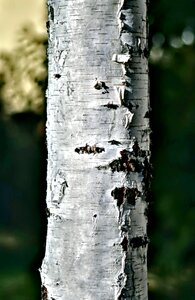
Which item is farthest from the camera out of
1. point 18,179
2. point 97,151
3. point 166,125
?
point 18,179

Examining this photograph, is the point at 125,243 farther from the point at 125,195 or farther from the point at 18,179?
the point at 18,179

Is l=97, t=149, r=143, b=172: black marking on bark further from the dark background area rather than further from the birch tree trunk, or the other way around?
the dark background area

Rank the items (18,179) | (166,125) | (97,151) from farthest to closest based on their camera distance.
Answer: (18,179) < (166,125) < (97,151)

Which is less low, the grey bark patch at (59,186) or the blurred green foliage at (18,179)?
the blurred green foliage at (18,179)

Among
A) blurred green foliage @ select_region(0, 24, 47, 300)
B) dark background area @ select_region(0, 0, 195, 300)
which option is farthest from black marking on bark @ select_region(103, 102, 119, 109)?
blurred green foliage @ select_region(0, 24, 47, 300)

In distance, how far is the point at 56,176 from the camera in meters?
2.17

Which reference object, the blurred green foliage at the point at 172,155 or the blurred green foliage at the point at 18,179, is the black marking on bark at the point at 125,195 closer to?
the blurred green foliage at the point at 18,179

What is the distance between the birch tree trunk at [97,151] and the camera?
6.96 feet

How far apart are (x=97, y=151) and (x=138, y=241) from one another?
0.68ft

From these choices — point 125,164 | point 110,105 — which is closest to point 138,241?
point 125,164

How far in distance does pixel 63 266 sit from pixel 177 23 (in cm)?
401

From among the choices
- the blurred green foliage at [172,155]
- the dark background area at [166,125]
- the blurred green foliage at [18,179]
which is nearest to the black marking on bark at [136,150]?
the dark background area at [166,125]

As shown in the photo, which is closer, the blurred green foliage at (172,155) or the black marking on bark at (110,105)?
the black marking on bark at (110,105)

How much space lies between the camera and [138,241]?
2180 millimetres
